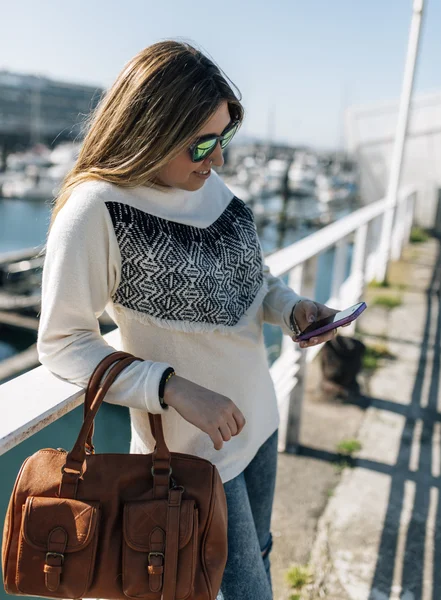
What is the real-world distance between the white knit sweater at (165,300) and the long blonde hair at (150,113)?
0.21 feet

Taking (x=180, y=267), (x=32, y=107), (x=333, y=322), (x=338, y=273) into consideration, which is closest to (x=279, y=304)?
(x=333, y=322)

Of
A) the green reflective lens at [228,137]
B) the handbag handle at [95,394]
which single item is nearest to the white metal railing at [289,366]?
the handbag handle at [95,394]

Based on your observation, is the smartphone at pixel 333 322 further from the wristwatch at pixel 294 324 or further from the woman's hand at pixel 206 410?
the woman's hand at pixel 206 410

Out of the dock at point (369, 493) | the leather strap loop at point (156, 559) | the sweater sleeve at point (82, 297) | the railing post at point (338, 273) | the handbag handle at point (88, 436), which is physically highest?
the sweater sleeve at point (82, 297)

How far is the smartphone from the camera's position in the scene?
143cm

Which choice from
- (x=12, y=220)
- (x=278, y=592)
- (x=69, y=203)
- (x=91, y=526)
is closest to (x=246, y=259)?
(x=69, y=203)

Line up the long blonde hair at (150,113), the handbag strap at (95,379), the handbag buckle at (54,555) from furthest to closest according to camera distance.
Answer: the long blonde hair at (150,113), the handbag strap at (95,379), the handbag buckle at (54,555)

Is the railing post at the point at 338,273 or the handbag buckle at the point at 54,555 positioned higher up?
the handbag buckle at the point at 54,555

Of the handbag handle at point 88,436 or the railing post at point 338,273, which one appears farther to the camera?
the railing post at point 338,273

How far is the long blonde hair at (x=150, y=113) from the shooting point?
1.25m

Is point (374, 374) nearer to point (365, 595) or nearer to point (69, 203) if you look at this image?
point (365, 595)

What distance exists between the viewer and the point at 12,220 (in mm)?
36812

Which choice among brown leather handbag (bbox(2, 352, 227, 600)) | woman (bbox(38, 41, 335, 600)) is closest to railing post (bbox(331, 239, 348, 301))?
woman (bbox(38, 41, 335, 600))

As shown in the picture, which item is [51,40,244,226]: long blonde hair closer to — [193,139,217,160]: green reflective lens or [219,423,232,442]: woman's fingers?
[193,139,217,160]: green reflective lens
